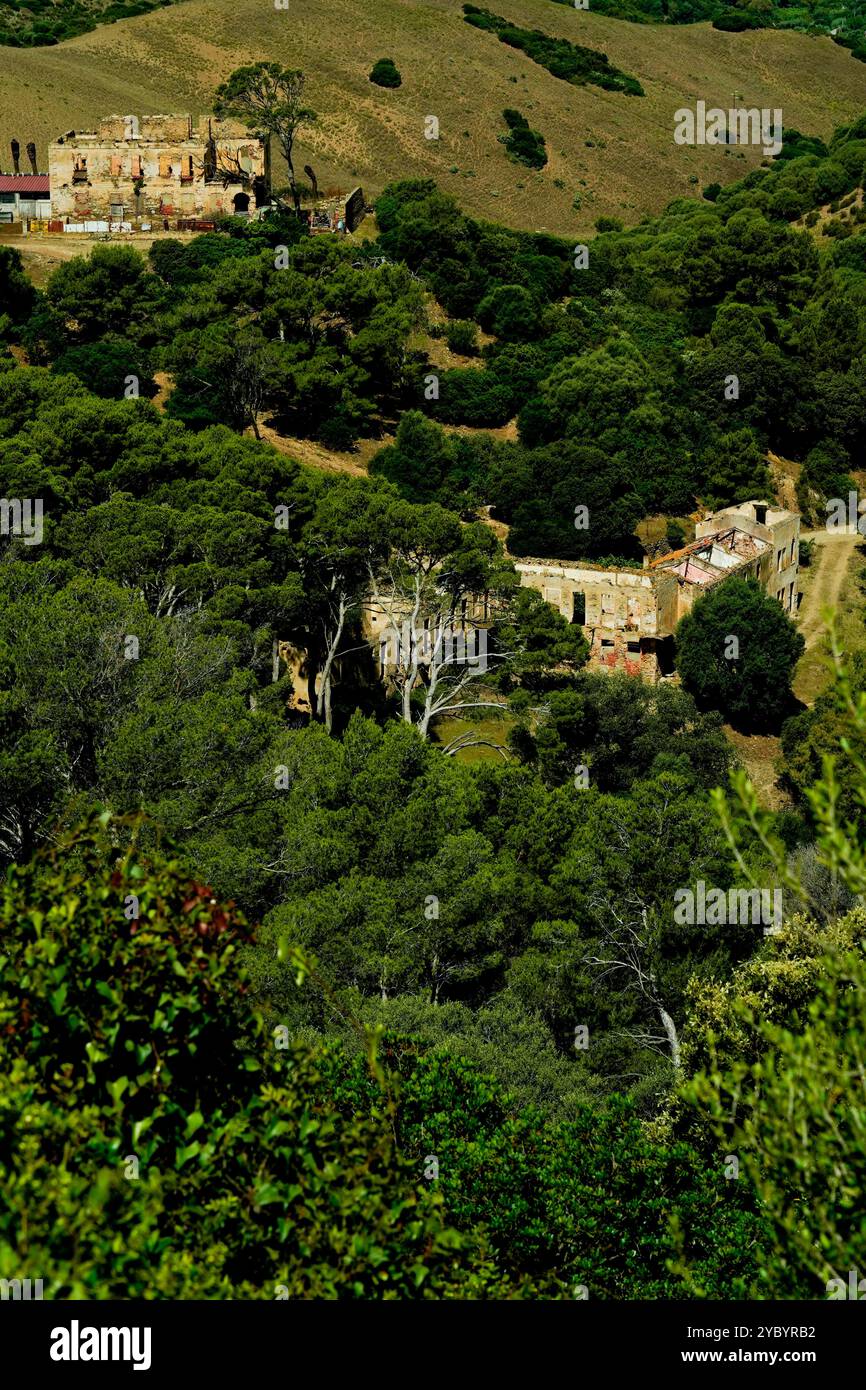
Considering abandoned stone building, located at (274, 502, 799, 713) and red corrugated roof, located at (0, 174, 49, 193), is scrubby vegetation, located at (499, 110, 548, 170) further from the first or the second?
abandoned stone building, located at (274, 502, 799, 713)

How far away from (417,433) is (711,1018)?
37.4m

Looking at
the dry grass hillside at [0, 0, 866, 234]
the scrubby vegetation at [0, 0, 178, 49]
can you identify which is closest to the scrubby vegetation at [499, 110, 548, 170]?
the dry grass hillside at [0, 0, 866, 234]

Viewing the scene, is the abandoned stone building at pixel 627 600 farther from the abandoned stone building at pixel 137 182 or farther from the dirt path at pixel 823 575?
the abandoned stone building at pixel 137 182

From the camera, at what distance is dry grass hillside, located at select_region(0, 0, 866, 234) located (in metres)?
95.6

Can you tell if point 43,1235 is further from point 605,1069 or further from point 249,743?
point 249,743

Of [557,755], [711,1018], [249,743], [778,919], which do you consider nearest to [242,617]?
[557,755]

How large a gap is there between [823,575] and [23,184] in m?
38.7

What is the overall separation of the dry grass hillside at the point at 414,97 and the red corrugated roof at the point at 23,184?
447 inches

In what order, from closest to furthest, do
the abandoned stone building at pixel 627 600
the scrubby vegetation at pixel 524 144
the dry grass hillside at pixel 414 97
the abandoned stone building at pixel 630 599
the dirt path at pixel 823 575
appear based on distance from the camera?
the abandoned stone building at pixel 627 600 < the abandoned stone building at pixel 630 599 < the dirt path at pixel 823 575 < the dry grass hillside at pixel 414 97 < the scrubby vegetation at pixel 524 144

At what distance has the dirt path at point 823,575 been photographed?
57.4 meters

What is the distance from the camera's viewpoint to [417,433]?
5872 centimetres

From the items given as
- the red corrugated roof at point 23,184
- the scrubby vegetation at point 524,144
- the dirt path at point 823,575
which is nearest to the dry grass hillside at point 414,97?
the scrubby vegetation at point 524,144

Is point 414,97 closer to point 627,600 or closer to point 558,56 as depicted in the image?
point 558,56

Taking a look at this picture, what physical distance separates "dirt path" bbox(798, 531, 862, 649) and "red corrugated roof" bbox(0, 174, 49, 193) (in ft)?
117
